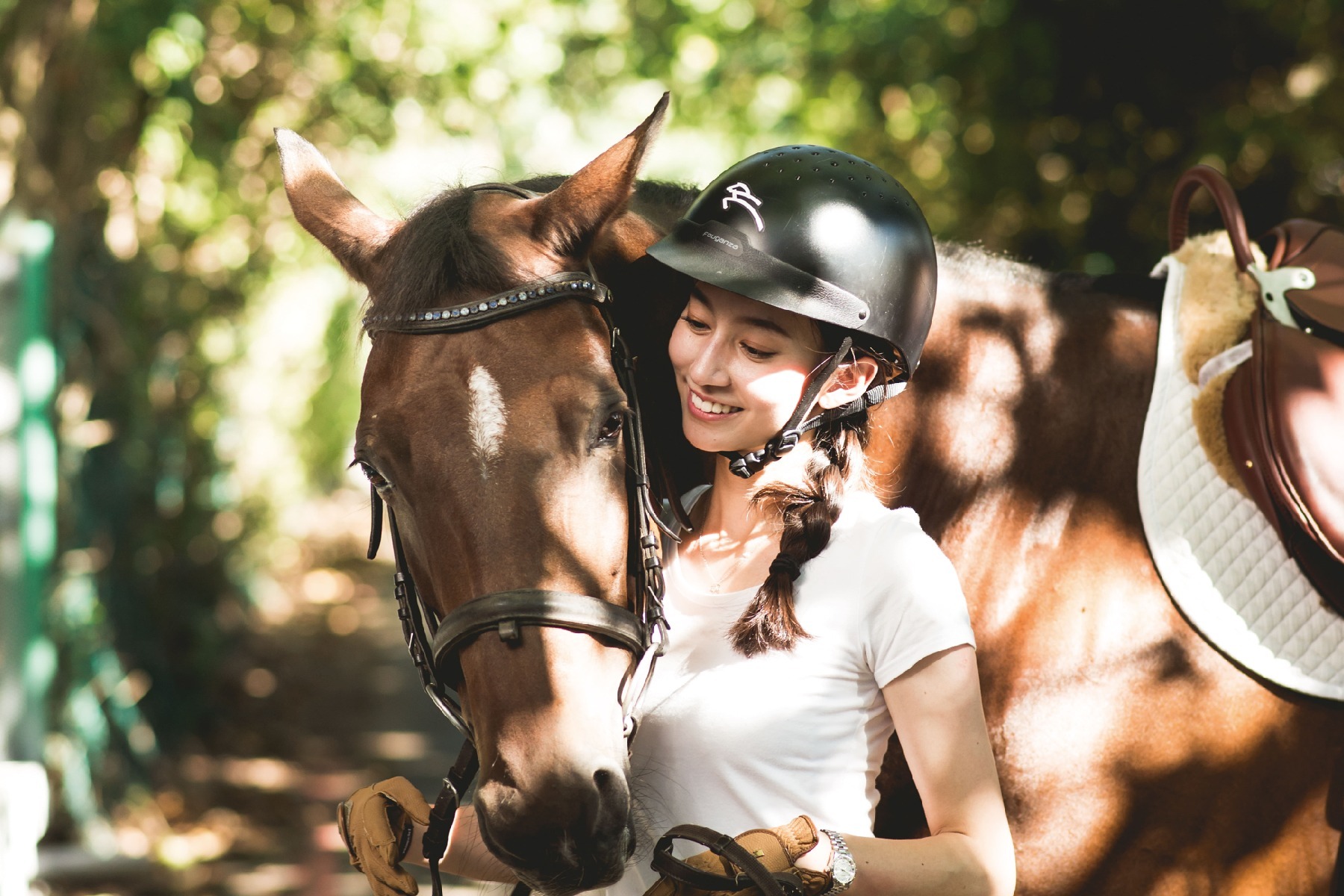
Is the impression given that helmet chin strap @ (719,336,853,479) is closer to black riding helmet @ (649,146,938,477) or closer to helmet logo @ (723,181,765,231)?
black riding helmet @ (649,146,938,477)

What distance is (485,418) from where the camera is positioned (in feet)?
5.47

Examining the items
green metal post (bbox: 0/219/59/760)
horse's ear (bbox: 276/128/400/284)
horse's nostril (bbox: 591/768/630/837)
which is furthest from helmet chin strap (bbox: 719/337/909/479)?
green metal post (bbox: 0/219/59/760)

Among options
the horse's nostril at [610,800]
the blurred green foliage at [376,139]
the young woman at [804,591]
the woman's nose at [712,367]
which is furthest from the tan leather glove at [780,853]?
the blurred green foliage at [376,139]

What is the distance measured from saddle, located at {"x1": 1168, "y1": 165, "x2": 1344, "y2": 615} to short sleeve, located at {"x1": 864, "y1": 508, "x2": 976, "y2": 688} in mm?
769

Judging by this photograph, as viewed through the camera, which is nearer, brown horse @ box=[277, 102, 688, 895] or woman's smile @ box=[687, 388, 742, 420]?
brown horse @ box=[277, 102, 688, 895]

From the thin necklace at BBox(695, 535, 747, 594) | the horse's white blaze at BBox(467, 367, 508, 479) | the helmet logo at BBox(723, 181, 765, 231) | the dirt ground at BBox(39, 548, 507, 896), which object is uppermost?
the helmet logo at BBox(723, 181, 765, 231)

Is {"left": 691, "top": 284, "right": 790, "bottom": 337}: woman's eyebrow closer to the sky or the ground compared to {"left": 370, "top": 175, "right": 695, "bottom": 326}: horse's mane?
closer to the ground

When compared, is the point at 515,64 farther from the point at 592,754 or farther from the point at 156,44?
the point at 592,754

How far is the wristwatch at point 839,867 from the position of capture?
4.92 feet

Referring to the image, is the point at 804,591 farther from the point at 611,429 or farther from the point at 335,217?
the point at 335,217

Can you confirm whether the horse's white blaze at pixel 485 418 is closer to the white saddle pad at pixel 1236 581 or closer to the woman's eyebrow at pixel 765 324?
the woman's eyebrow at pixel 765 324

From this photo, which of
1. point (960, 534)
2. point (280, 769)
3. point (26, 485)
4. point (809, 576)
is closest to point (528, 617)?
point (809, 576)

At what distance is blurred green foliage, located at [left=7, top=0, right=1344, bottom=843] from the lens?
17.6 ft

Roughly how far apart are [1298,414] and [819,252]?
95 centimetres
